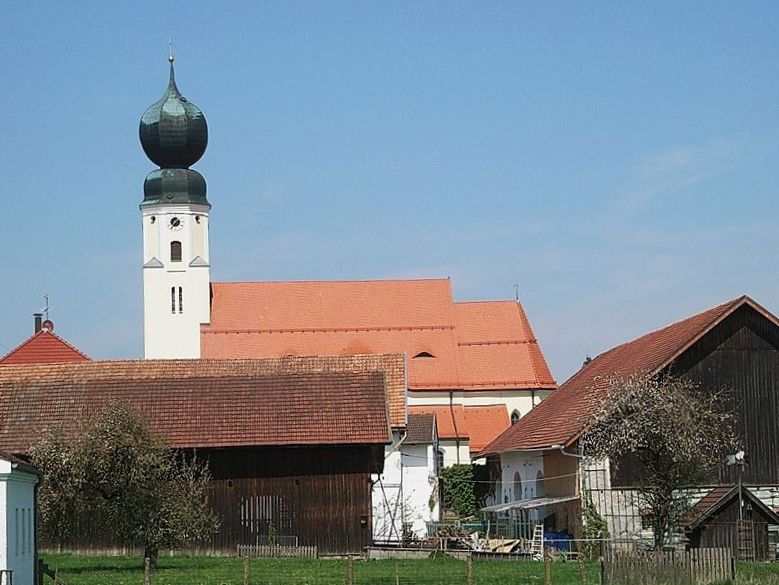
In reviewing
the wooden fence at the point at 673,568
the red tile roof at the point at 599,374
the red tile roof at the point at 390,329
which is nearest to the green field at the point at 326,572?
the wooden fence at the point at 673,568

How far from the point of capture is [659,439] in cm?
3544

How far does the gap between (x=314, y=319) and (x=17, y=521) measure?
150 ft

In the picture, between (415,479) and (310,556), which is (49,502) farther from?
(415,479)

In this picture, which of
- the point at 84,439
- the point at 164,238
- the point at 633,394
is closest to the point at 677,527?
the point at 633,394

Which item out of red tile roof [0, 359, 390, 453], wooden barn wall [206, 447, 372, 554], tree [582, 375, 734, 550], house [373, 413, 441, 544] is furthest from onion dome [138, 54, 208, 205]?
tree [582, 375, 734, 550]

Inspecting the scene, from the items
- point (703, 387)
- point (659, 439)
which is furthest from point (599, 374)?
point (659, 439)

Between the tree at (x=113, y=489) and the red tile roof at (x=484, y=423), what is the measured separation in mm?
34751

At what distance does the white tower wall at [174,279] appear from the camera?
74.0m

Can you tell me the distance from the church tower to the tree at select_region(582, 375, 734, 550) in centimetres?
3843

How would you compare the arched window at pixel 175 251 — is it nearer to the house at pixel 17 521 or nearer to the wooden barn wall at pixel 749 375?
the wooden barn wall at pixel 749 375

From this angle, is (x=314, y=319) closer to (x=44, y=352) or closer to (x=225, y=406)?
(x=44, y=352)

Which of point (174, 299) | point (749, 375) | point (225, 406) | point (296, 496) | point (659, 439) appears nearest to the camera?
point (659, 439)

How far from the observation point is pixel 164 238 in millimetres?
75438

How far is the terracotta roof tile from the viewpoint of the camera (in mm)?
60125
